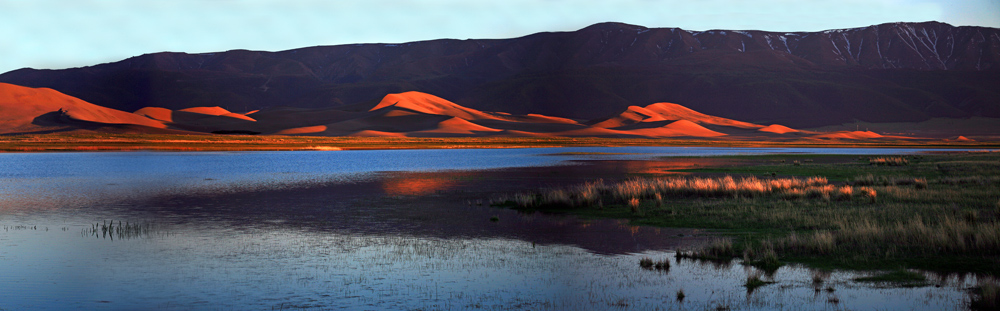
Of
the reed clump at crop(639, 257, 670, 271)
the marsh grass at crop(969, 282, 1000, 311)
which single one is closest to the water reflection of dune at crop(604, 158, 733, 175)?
the reed clump at crop(639, 257, 670, 271)

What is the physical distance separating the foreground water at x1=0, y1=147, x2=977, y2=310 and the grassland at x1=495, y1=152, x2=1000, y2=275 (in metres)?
1.57

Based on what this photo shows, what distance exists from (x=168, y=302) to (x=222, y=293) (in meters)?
1.05

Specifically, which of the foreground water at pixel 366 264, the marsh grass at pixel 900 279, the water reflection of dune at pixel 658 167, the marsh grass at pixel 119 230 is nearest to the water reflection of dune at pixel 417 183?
the foreground water at pixel 366 264

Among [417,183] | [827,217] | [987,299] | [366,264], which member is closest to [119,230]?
[366,264]

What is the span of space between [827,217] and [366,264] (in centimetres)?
1495

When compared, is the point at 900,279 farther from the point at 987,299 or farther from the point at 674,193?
the point at 674,193

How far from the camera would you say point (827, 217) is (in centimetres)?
2431

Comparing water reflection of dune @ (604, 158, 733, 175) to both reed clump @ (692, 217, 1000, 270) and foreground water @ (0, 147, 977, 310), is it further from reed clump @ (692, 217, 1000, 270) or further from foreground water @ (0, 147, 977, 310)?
reed clump @ (692, 217, 1000, 270)

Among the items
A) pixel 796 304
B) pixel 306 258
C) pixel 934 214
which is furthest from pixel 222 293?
pixel 934 214

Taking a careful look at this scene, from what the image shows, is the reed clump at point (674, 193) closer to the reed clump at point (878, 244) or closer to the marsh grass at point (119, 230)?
the reed clump at point (878, 244)

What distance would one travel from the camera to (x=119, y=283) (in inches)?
617

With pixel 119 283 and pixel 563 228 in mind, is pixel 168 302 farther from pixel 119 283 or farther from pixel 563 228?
pixel 563 228

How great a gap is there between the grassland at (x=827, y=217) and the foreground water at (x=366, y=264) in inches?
61.9

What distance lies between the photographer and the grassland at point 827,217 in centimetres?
1769
